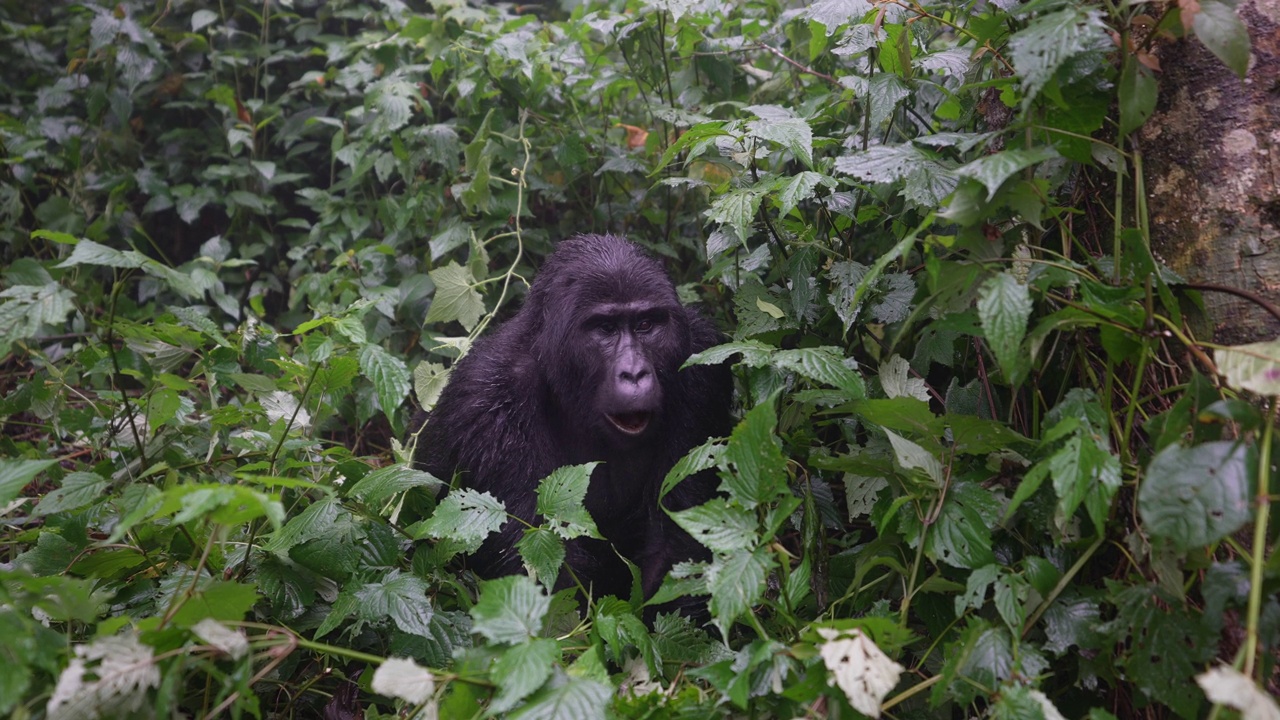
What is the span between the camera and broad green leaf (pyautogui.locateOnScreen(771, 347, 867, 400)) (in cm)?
243

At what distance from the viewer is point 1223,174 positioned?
90.6 inches

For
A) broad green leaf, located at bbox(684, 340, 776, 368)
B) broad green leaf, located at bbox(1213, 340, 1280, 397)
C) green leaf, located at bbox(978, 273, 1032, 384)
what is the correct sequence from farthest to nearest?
broad green leaf, located at bbox(684, 340, 776, 368) < green leaf, located at bbox(978, 273, 1032, 384) < broad green leaf, located at bbox(1213, 340, 1280, 397)

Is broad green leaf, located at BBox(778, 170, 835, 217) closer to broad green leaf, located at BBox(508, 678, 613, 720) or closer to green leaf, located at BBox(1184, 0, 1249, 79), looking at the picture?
Result: green leaf, located at BBox(1184, 0, 1249, 79)

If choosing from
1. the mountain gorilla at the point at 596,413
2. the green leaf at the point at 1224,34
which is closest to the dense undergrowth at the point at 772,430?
the green leaf at the point at 1224,34

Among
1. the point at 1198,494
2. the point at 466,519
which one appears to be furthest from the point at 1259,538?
the point at 466,519

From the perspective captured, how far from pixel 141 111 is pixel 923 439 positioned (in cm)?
554

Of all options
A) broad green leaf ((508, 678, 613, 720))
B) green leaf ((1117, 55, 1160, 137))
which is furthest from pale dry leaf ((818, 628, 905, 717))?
green leaf ((1117, 55, 1160, 137))

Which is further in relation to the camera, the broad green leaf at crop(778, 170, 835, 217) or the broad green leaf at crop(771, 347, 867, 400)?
the broad green leaf at crop(778, 170, 835, 217)

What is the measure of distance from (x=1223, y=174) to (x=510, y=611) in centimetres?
201

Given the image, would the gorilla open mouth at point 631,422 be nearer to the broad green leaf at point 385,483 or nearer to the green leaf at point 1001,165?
the broad green leaf at point 385,483

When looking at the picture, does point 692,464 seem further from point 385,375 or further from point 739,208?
point 385,375

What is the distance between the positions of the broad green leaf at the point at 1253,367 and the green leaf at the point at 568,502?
142 centimetres

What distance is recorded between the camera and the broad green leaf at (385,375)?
9.39 feet

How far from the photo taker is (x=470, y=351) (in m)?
3.87
